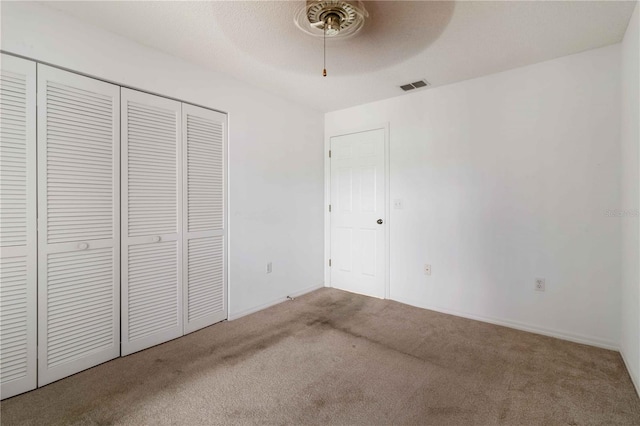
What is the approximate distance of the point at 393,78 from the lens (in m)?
2.97

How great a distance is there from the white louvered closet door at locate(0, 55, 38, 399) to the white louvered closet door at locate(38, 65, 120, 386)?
4cm

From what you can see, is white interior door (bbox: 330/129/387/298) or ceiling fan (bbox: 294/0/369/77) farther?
white interior door (bbox: 330/129/387/298)

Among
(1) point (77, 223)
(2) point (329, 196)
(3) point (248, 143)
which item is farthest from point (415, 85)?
(1) point (77, 223)

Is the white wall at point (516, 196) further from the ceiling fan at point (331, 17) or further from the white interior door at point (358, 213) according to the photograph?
the ceiling fan at point (331, 17)

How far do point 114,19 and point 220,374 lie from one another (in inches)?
100

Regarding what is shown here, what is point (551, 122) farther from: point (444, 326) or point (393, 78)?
point (444, 326)

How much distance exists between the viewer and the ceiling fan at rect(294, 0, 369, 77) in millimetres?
1724

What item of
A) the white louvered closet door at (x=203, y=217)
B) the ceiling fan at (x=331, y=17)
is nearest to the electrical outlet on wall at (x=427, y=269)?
the white louvered closet door at (x=203, y=217)

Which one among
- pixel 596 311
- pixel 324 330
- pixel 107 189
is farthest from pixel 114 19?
pixel 596 311

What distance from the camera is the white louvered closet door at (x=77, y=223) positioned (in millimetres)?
1929

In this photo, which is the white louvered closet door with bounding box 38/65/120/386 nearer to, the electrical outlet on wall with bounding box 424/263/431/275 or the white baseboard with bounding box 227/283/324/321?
the white baseboard with bounding box 227/283/324/321

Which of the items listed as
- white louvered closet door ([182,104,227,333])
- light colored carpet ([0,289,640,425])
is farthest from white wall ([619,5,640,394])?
white louvered closet door ([182,104,227,333])

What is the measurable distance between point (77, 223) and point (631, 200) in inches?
150

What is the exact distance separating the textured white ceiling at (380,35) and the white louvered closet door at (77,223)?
62 centimetres
